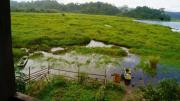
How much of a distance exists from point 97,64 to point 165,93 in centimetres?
856

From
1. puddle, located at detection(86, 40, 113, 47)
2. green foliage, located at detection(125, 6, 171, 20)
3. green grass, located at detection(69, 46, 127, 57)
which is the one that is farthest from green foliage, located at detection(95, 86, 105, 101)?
green foliage, located at detection(125, 6, 171, 20)

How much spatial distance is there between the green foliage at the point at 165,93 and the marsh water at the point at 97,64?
342 centimetres

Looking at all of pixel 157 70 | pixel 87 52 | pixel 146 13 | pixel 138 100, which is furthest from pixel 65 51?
pixel 146 13

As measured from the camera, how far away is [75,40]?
1107 inches

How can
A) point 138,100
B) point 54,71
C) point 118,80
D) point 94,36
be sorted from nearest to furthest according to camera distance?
1. point 138,100
2. point 118,80
3. point 54,71
4. point 94,36

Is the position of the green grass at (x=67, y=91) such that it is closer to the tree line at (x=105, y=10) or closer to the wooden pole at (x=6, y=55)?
the wooden pole at (x=6, y=55)

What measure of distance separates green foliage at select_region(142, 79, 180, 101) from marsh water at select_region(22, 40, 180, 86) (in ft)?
11.2

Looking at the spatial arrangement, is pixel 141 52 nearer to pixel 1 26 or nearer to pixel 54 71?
pixel 54 71

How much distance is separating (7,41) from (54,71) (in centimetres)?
1568

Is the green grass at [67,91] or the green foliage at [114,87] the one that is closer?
the green grass at [67,91]

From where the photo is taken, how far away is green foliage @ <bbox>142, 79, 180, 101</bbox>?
11.5 metres

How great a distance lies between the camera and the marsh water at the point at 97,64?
17250 mm

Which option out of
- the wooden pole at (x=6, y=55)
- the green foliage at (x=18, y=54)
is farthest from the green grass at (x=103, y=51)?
the wooden pole at (x=6, y=55)

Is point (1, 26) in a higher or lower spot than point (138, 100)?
higher
